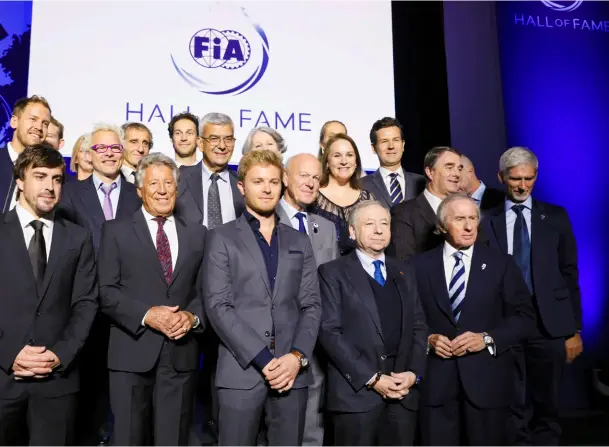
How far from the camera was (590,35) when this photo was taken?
5789mm

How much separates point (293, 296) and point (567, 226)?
6.66 ft

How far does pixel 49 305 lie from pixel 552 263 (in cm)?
281

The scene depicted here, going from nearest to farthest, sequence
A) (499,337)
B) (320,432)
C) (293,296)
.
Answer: (293,296) < (499,337) < (320,432)

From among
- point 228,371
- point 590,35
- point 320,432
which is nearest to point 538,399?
point 320,432

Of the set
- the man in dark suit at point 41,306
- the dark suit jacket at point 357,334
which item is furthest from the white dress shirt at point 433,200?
the man in dark suit at point 41,306

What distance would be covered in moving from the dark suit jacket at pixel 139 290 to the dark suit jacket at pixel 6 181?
2.61 feet

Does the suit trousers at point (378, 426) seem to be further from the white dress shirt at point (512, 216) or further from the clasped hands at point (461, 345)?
the white dress shirt at point (512, 216)

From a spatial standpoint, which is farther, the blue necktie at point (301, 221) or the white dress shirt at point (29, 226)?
the blue necktie at point (301, 221)

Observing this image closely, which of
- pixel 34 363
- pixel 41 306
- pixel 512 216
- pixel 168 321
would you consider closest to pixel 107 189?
pixel 41 306

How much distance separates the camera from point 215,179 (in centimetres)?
395

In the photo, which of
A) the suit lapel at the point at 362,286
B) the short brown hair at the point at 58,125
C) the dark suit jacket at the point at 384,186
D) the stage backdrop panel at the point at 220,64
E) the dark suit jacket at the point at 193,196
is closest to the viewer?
the suit lapel at the point at 362,286

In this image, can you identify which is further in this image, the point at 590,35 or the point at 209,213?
the point at 590,35

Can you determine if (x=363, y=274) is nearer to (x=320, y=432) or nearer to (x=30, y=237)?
(x=320, y=432)

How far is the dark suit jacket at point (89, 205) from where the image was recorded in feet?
11.5
